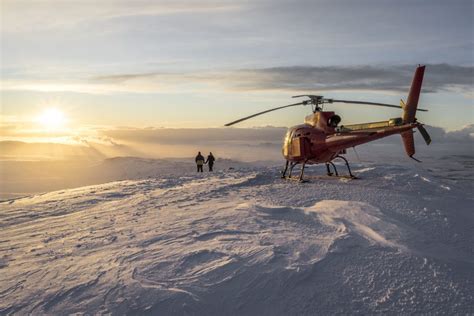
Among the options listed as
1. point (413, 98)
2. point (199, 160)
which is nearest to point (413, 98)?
point (413, 98)

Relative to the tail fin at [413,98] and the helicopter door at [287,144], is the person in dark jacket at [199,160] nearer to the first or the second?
the helicopter door at [287,144]

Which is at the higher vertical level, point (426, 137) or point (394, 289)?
point (426, 137)

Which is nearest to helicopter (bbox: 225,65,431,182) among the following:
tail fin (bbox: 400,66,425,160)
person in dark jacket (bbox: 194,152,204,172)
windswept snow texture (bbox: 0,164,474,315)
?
tail fin (bbox: 400,66,425,160)

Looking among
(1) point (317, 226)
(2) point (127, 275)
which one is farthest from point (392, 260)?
(2) point (127, 275)

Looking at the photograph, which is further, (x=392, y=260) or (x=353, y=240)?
(x=353, y=240)

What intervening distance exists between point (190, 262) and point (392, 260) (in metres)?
4.02

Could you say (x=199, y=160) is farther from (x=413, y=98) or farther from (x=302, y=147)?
(x=413, y=98)

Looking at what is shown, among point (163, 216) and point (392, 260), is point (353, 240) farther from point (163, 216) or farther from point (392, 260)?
point (163, 216)

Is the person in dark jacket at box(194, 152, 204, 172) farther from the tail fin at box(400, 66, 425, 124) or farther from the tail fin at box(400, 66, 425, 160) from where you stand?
the tail fin at box(400, 66, 425, 124)

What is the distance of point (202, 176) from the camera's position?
20.8m

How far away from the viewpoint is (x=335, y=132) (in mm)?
15680

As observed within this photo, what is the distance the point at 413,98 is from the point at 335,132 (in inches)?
126

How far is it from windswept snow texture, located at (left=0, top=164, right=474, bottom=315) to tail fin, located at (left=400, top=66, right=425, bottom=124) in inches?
110

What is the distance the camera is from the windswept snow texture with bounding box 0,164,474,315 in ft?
21.2
